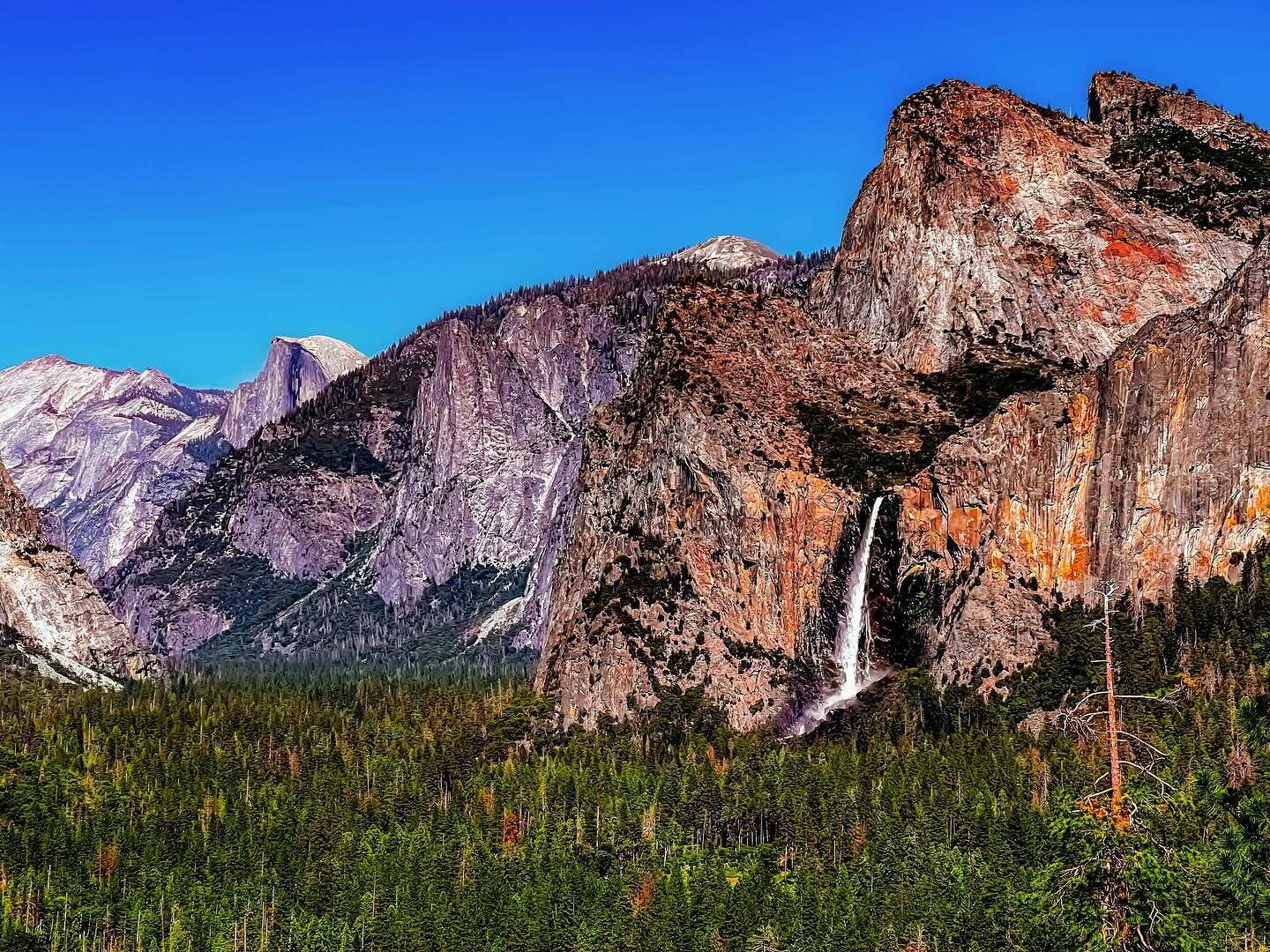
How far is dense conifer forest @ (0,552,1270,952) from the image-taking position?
125000 millimetres

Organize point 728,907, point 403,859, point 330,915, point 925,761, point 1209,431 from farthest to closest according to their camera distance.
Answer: point 1209,431
point 925,761
point 403,859
point 330,915
point 728,907

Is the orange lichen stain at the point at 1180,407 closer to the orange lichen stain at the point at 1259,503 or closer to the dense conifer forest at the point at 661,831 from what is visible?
the orange lichen stain at the point at 1259,503

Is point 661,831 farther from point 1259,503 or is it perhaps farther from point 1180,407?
point 1180,407

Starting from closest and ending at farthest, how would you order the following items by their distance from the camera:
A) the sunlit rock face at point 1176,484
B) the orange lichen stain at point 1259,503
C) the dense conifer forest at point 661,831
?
the dense conifer forest at point 661,831 → the orange lichen stain at point 1259,503 → the sunlit rock face at point 1176,484

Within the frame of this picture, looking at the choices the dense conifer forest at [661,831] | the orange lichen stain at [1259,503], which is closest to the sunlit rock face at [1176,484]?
the orange lichen stain at [1259,503]

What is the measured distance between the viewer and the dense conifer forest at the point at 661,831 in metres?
125

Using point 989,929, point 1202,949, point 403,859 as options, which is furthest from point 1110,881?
point 403,859

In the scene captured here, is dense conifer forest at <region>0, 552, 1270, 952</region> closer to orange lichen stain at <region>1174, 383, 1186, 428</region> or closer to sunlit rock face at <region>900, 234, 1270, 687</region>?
sunlit rock face at <region>900, 234, 1270, 687</region>

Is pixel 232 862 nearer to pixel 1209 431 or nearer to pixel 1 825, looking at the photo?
pixel 1 825

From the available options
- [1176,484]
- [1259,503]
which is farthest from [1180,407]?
[1259,503]

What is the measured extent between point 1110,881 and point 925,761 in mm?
127279

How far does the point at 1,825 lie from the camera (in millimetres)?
179375

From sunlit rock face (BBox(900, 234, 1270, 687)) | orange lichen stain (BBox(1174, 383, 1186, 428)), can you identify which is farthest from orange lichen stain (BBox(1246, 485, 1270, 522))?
orange lichen stain (BBox(1174, 383, 1186, 428))

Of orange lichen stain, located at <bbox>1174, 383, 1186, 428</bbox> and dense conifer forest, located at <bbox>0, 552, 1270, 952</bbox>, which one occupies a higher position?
orange lichen stain, located at <bbox>1174, 383, 1186, 428</bbox>
